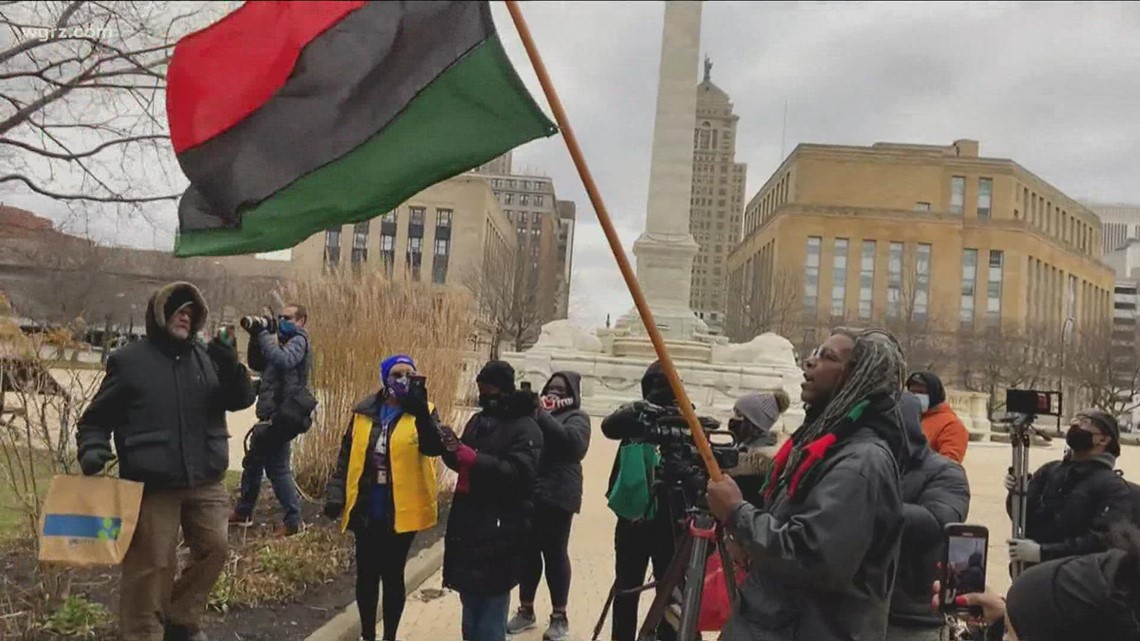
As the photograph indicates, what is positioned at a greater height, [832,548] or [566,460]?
[832,548]

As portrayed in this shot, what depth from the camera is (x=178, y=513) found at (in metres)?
5.05

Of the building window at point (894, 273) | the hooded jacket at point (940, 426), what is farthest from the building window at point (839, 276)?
the hooded jacket at point (940, 426)

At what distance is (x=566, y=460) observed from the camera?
20.9 ft

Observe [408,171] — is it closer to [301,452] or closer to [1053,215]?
[301,452]

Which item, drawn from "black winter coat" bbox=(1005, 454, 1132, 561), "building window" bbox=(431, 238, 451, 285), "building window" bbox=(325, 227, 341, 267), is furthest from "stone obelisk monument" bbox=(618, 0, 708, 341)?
"building window" bbox=(431, 238, 451, 285)

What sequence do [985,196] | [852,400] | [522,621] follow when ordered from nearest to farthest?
[852,400]
[522,621]
[985,196]

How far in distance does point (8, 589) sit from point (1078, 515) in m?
5.62

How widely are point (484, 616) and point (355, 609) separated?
1583 mm

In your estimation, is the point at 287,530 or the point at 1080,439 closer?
the point at 1080,439

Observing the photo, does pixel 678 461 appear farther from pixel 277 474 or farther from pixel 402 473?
pixel 277 474

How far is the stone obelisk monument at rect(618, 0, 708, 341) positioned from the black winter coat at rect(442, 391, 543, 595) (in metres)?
25.6

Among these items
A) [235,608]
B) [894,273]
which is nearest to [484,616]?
[235,608]

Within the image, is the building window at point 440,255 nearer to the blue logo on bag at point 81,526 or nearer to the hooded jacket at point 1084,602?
the blue logo on bag at point 81,526

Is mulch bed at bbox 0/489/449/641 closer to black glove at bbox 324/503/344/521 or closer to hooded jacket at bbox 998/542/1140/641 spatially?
black glove at bbox 324/503/344/521
